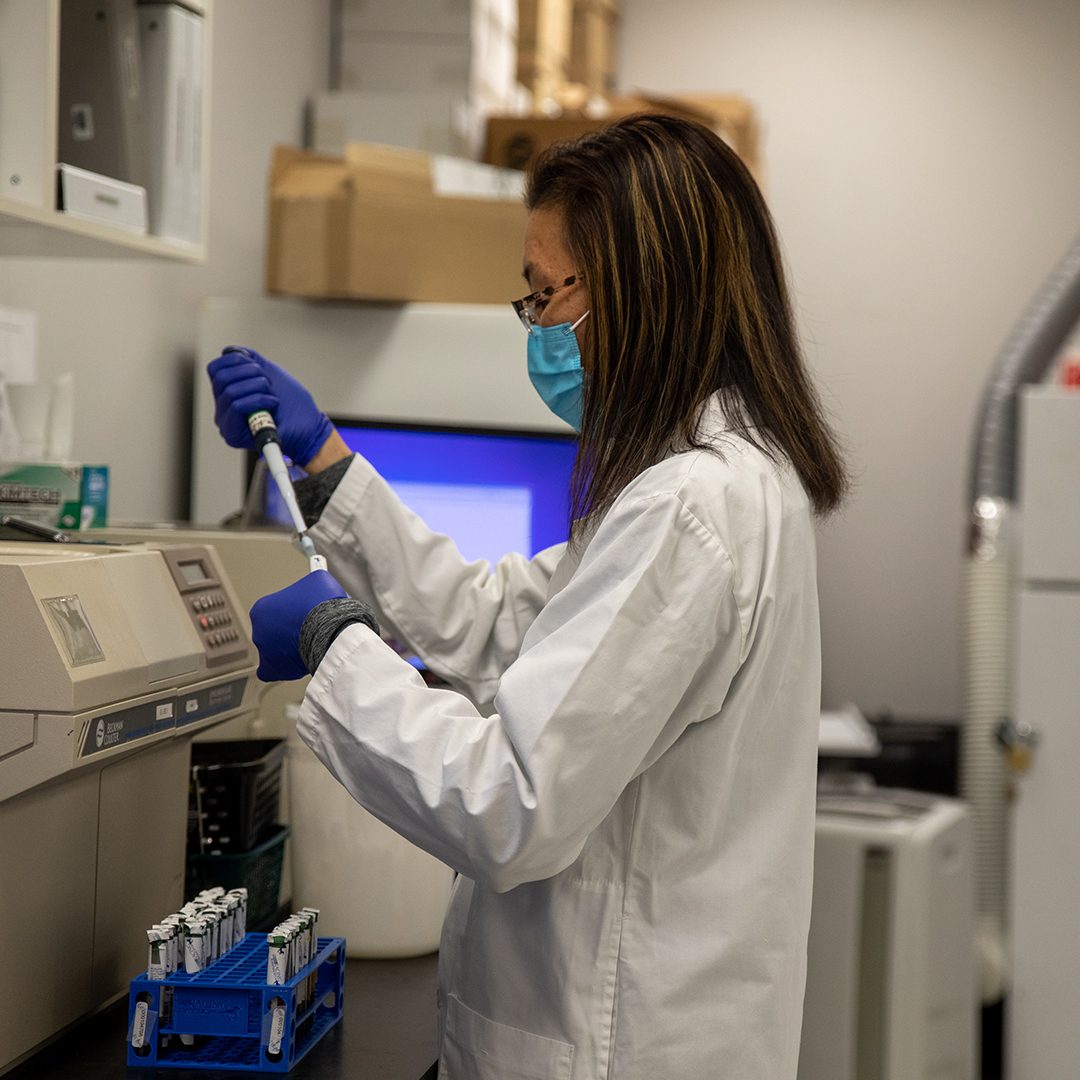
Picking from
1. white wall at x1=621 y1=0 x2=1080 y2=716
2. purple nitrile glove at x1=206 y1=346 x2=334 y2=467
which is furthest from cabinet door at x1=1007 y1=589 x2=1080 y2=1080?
purple nitrile glove at x1=206 y1=346 x2=334 y2=467

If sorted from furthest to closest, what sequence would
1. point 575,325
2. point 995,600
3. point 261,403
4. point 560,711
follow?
point 995,600, point 261,403, point 575,325, point 560,711

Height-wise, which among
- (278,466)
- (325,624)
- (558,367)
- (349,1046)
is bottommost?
(349,1046)

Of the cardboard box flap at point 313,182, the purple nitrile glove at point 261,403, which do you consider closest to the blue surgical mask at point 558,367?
the purple nitrile glove at point 261,403

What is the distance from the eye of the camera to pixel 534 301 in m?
1.11

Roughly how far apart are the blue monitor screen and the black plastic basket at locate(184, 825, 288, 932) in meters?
0.92

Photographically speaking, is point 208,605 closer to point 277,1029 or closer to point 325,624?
point 325,624

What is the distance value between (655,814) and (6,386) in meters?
1.02

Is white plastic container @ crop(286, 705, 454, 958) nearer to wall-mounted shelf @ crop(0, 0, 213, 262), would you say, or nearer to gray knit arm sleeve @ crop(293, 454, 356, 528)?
gray knit arm sleeve @ crop(293, 454, 356, 528)

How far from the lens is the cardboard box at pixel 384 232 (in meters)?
2.06

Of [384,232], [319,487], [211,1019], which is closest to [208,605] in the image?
[319,487]

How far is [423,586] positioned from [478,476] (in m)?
0.77

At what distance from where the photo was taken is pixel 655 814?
0.92 metres

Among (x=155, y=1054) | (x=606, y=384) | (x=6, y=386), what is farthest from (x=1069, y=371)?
(x=155, y=1054)

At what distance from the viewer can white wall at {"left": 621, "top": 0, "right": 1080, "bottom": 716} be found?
3.62m
